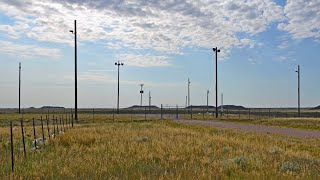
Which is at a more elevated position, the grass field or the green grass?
the grass field

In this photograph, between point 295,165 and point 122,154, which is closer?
point 295,165

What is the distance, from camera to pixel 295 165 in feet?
38.2

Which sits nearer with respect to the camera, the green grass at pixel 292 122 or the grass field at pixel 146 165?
the grass field at pixel 146 165

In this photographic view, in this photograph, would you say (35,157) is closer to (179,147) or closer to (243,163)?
(179,147)

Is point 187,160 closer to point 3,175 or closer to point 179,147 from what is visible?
point 179,147

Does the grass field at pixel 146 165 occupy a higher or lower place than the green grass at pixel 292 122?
higher

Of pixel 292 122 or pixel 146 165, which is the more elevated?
pixel 146 165

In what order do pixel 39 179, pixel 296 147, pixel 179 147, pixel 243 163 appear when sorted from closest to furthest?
1. pixel 39 179
2. pixel 243 163
3. pixel 179 147
4. pixel 296 147

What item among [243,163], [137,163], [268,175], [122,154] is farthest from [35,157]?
[268,175]

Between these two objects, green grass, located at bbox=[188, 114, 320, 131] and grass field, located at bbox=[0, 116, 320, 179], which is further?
green grass, located at bbox=[188, 114, 320, 131]

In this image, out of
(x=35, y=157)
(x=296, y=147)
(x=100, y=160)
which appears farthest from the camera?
(x=296, y=147)

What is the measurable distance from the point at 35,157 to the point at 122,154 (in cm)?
265

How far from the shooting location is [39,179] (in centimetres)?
951

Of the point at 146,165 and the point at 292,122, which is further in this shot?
Answer: the point at 292,122
